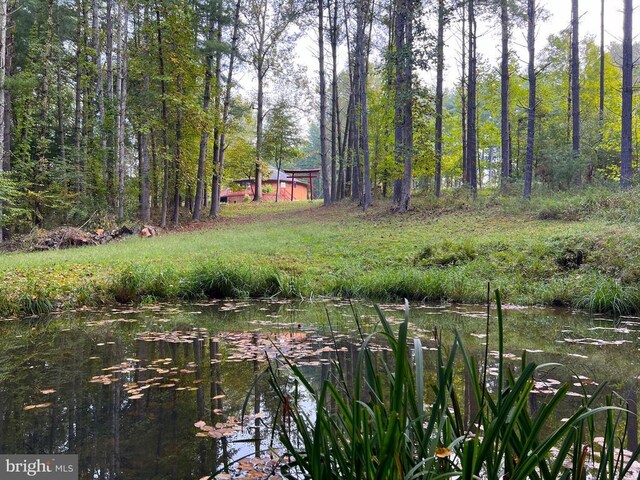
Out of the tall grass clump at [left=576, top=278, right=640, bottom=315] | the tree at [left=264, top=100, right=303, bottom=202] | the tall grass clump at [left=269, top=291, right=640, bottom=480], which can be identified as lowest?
the tall grass clump at [left=576, top=278, right=640, bottom=315]

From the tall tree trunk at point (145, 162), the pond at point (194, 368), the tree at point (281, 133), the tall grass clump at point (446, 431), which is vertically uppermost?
the tree at point (281, 133)

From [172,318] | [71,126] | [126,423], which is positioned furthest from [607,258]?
[71,126]

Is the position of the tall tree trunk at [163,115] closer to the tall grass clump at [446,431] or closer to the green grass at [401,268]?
the green grass at [401,268]

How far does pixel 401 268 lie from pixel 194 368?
5492 millimetres

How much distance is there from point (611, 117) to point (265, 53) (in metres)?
19.0

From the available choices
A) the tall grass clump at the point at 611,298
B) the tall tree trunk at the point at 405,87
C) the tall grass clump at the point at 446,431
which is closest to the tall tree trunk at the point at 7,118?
the tall tree trunk at the point at 405,87

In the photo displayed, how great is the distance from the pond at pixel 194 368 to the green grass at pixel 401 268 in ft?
1.82

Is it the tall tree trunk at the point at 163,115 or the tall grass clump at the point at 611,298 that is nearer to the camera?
the tall grass clump at the point at 611,298

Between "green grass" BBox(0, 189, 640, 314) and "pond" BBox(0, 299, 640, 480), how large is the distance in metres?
0.55

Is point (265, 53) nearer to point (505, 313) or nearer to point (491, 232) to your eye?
point (491, 232)

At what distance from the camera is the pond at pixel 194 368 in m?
2.32

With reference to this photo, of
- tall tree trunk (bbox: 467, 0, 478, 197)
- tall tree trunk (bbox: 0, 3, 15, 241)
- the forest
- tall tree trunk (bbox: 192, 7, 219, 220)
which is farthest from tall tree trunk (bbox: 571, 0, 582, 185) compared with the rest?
tall tree trunk (bbox: 0, 3, 15, 241)

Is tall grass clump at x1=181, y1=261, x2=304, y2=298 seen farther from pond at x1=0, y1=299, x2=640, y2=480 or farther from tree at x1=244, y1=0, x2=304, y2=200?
tree at x1=244, y1=0, x2=304, y2=200

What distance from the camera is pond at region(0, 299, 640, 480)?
2324 mm
